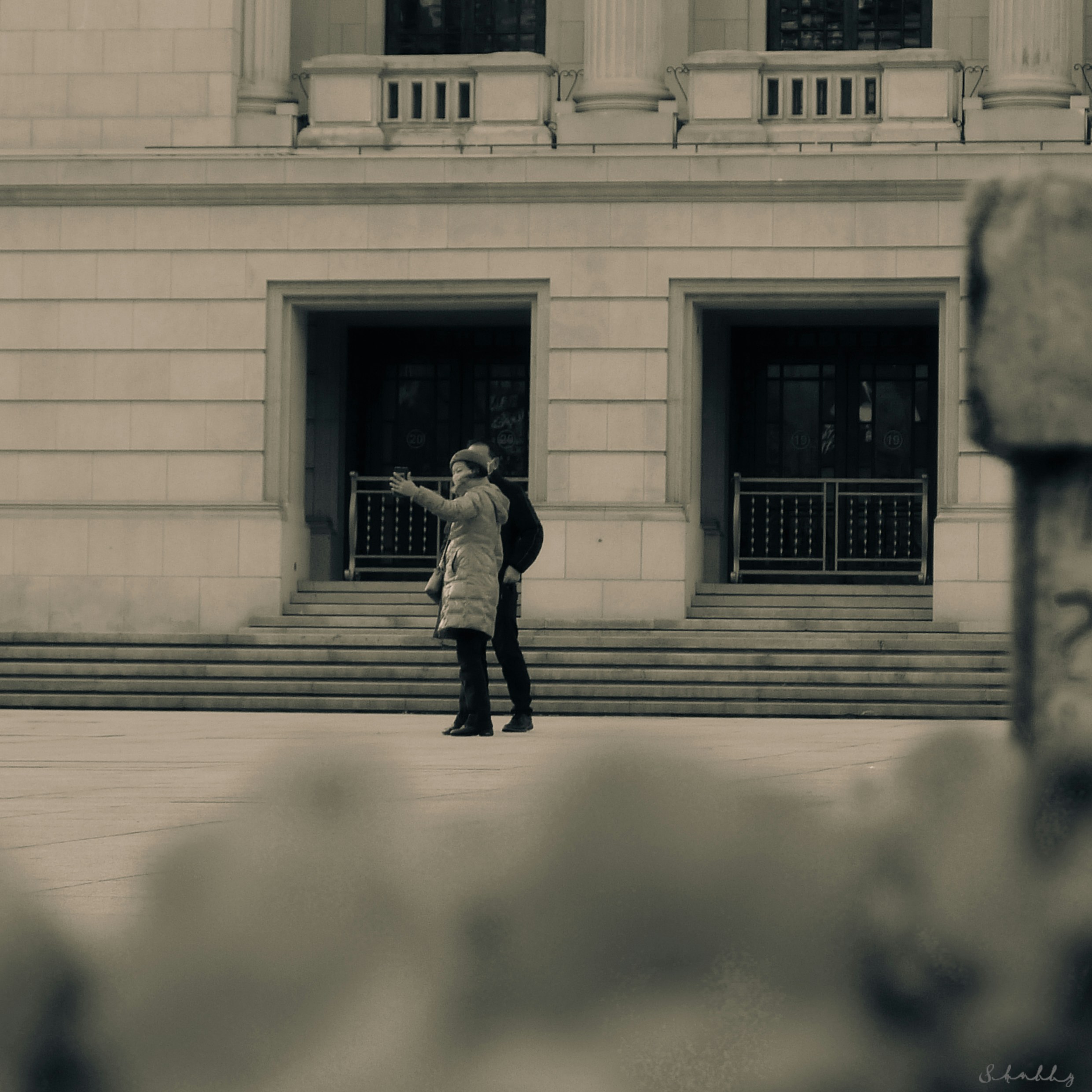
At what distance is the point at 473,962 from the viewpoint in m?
3.40

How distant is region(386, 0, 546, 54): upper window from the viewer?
21234mm

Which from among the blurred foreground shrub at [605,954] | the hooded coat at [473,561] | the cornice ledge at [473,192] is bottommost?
the blurred foreground shrub at [605,954]

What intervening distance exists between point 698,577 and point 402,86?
613 centimetres

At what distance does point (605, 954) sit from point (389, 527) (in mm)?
18050

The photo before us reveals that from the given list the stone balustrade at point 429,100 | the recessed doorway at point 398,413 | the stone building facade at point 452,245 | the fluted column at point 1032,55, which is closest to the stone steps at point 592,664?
the stone building facade at point 452,245

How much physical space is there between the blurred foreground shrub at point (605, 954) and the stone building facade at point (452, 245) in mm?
14735

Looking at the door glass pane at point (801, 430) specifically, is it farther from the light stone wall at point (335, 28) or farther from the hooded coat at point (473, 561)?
the hooded coat at point (473, 561)

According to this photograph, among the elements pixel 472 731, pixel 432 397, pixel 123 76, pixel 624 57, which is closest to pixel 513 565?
pixel 472 731

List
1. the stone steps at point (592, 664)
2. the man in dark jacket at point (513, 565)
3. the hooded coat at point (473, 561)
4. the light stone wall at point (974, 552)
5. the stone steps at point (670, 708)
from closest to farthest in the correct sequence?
the hooded coat at point (473, 561), the man in dark jacket at point (513, 565), the stone steps at point (670, 708), the stone steps at point (592, 664), the light stone wall at point (974, 552)

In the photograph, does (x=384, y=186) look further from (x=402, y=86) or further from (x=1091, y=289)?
(x=1091, y=289)

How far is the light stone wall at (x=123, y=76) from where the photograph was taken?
19.6 meters

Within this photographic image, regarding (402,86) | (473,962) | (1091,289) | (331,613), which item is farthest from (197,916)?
(402,86)

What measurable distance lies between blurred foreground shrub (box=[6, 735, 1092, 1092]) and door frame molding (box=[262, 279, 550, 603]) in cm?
1518

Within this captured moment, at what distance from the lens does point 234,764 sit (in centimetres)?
1027
